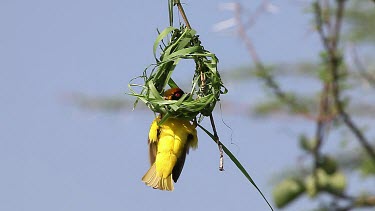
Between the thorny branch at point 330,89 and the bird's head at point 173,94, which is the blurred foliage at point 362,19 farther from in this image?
the bird's head at point 173,94

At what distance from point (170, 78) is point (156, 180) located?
41cm

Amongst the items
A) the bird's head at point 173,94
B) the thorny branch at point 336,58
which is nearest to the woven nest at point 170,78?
the bird's head at point 173,94

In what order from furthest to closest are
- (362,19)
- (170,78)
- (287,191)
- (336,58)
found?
(362,19) → (287,191) → (336,58) → (170,78)

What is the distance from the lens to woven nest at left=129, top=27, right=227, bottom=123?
3.96 metres

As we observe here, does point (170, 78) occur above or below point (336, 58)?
above

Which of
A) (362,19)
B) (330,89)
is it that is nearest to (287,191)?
(330,89)

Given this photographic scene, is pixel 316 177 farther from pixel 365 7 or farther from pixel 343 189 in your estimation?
pixel 365 7

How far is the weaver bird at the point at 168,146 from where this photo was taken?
13.8ft

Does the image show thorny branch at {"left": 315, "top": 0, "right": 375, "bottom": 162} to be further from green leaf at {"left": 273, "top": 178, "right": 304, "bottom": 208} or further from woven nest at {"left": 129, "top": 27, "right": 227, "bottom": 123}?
woven nest at {"left": 129, "top": 27, "right": 227, "bottom": 123}

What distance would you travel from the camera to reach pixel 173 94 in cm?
415

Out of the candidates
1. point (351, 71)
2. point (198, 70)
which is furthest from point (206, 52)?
point (351, 71)

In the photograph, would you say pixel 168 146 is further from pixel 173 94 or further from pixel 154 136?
pixel 173 94

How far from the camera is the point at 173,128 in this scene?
4219 millimetres

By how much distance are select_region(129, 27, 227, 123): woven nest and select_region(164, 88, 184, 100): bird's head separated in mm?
71
